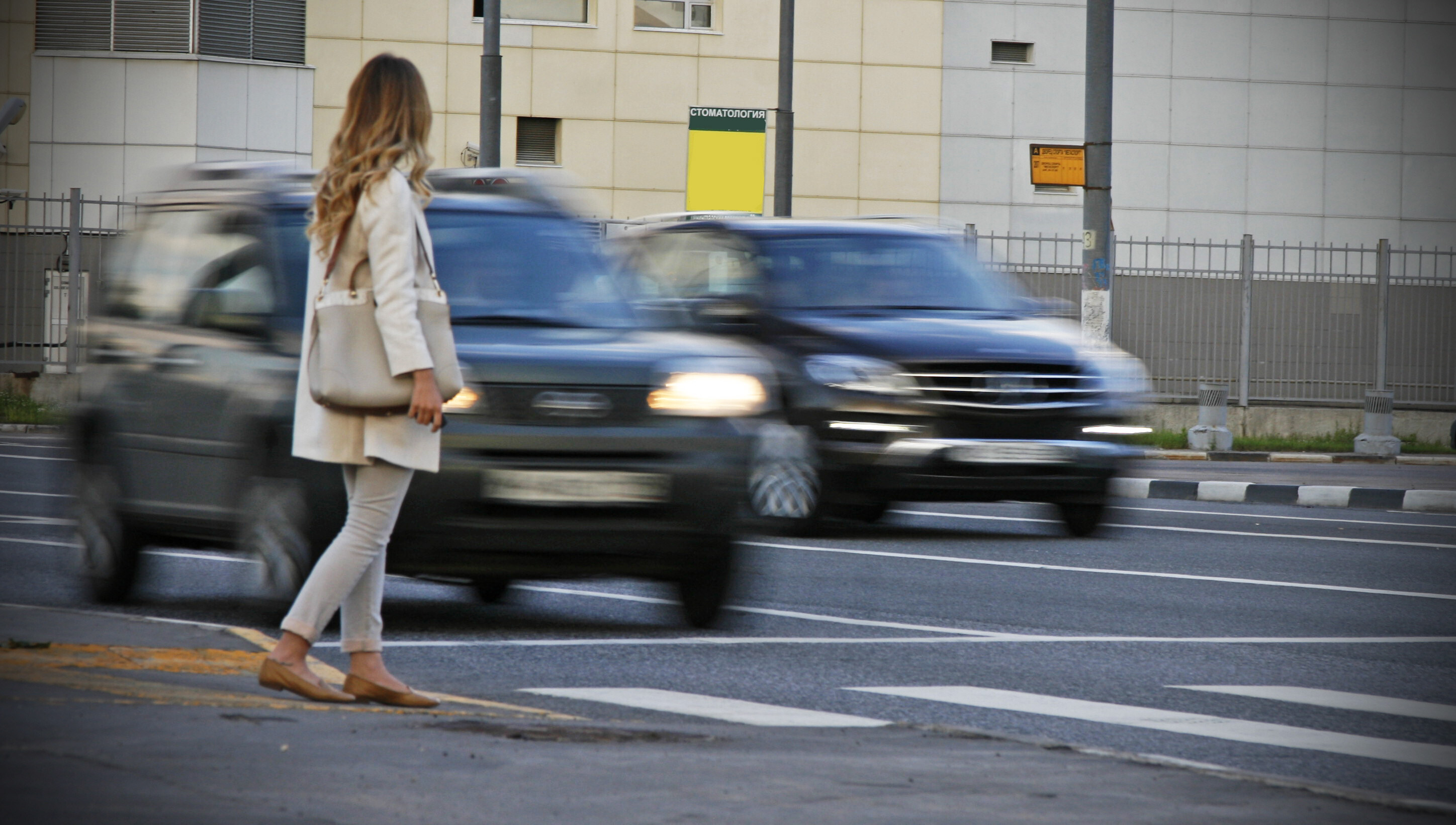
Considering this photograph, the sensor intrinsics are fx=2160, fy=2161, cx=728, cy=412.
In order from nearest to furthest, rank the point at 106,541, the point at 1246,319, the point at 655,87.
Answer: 1. the point at 106,541
2. the point at 1246,319
3. the point at 655,87

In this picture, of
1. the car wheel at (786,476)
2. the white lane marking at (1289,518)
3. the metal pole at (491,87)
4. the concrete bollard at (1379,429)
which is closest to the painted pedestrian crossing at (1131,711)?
the car wheel at (786,476)

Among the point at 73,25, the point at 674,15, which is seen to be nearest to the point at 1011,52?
the point at 674,15

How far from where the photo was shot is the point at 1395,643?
8688mm

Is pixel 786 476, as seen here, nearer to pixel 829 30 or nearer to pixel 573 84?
pixel 573 84

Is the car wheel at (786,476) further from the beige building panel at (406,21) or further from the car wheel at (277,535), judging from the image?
the beige building panel at (406,21)

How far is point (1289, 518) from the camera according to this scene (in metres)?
15.8

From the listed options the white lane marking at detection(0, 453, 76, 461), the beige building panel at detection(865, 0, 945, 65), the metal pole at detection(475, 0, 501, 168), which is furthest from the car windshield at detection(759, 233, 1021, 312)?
the beige building panel at detection(865, 0, 945, 65)

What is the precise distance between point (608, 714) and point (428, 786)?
156cm

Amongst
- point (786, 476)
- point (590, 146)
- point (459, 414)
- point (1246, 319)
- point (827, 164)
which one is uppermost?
point (590, 146)

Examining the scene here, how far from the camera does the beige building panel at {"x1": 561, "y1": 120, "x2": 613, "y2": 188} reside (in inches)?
1405

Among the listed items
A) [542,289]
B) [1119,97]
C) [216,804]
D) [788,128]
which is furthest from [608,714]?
[1119,97]

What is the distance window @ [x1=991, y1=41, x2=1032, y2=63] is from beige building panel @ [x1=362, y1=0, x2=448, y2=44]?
30.9ft

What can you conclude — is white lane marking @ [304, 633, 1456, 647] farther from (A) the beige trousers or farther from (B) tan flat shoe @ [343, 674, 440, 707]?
(B) tan flat shoe @ [343, 674, 440, 707]

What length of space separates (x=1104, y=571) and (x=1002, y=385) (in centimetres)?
145
